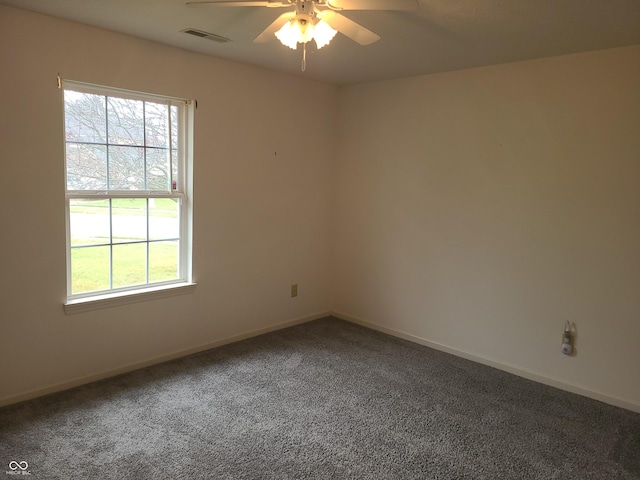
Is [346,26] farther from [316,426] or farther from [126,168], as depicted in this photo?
[316,426]

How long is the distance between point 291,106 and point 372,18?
1.71 metres

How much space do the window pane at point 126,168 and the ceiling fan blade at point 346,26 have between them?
176 cm

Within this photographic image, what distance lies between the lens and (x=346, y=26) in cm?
208

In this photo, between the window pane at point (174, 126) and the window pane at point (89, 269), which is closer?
the window pane at point (89, 269)

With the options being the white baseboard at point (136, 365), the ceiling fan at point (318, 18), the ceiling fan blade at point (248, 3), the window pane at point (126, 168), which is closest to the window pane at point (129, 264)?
the window pane at point (126, 168)

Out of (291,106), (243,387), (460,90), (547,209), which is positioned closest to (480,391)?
(547,209)

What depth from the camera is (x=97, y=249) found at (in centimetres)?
312

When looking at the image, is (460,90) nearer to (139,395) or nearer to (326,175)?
(326,175)

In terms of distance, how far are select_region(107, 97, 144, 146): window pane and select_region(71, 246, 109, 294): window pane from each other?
0.74m

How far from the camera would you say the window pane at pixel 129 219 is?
318 centimetres

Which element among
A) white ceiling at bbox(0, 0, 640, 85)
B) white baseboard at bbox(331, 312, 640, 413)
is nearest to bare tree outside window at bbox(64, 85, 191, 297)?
white ceiling at bbox(0, 0, 640, 85)

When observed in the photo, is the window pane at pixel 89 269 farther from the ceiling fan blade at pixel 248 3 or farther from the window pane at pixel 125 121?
the ceiling fan blade at pixel 248 3

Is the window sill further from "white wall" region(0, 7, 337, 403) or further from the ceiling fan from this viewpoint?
the ceiling fan

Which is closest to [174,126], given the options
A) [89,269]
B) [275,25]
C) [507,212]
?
[89,269]
